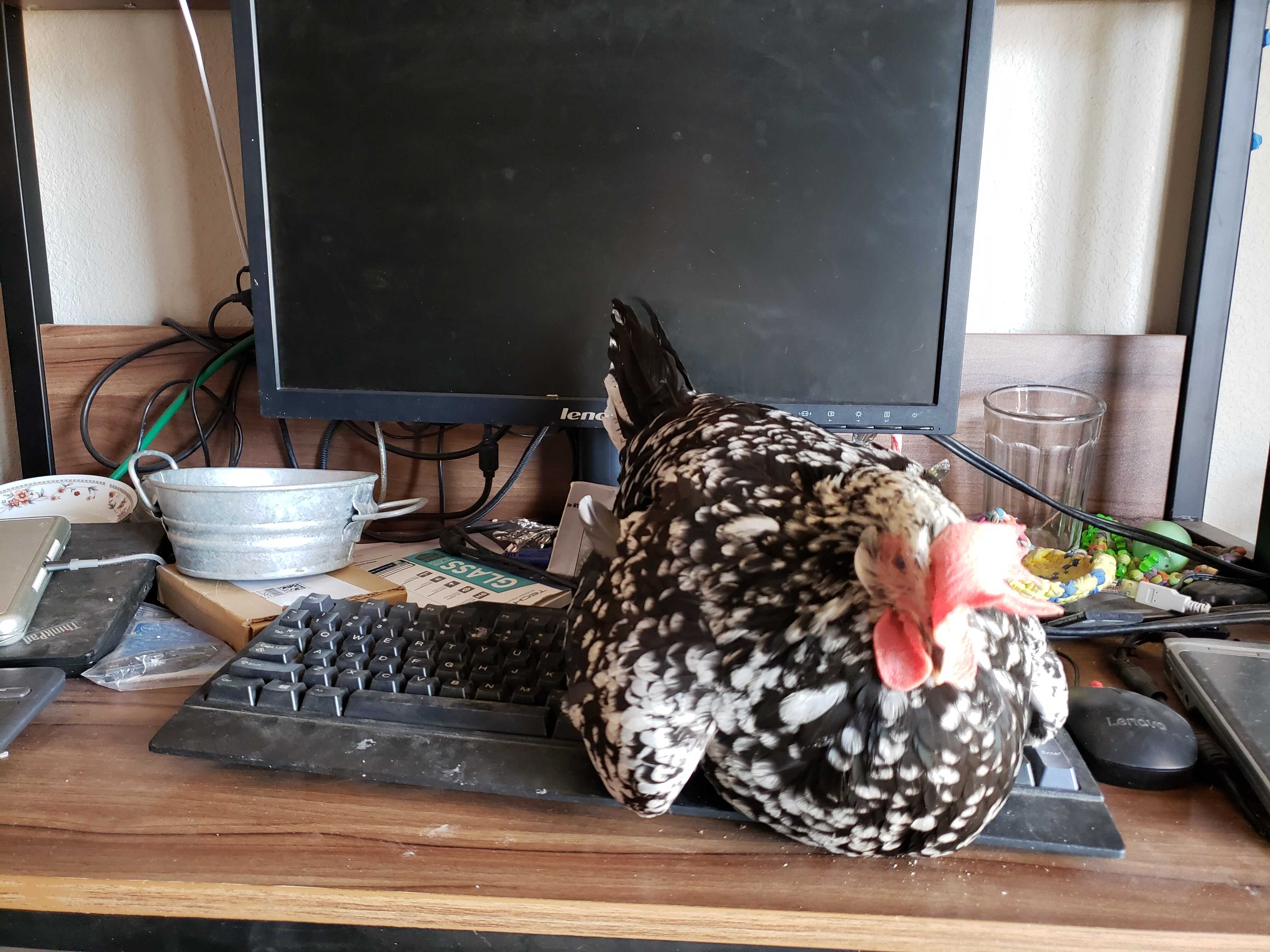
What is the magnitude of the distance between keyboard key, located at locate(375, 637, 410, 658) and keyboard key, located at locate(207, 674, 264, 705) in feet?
0.28

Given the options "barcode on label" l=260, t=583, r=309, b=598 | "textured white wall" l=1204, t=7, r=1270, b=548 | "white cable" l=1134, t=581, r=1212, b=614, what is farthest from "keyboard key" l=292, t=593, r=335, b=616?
"textured white wall" l=1204, t=7, r=1270, b=548

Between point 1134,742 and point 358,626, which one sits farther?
point 358,626

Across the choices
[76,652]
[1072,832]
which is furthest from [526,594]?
[1072,832]

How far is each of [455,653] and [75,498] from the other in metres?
0.71

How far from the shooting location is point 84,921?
680 millimetres

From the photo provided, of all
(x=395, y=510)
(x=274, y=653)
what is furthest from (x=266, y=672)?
(x=395, y=510)

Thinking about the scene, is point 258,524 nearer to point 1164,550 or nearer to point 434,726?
point 434,726

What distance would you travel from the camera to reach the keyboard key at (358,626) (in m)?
0.64

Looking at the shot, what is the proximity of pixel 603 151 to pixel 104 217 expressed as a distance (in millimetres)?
725

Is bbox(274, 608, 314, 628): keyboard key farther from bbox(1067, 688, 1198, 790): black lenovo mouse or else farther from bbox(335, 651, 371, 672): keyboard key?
bbox(1067, 688, 1198, 790): black lenovo mouse

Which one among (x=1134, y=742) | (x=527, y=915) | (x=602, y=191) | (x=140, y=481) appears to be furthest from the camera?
(x=140, y=481)

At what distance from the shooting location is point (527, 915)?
42 centimetres

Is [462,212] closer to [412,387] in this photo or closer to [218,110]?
[412,387]

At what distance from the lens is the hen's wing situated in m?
0.47
